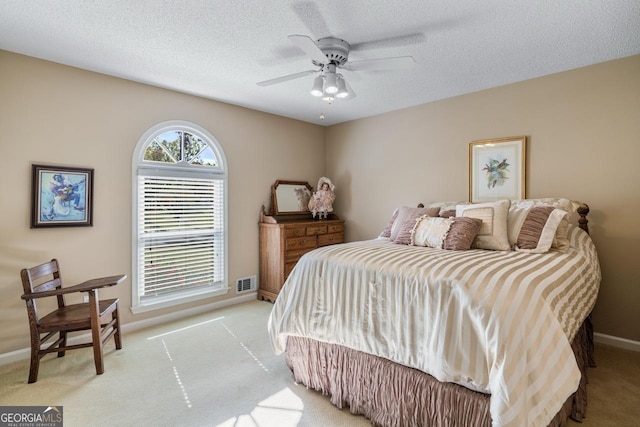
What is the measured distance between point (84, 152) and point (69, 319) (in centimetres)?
155

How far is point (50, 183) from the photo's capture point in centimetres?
276

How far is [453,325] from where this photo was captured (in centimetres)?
150

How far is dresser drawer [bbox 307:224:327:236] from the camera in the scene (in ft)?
14.1

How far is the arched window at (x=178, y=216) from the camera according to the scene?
333 cm

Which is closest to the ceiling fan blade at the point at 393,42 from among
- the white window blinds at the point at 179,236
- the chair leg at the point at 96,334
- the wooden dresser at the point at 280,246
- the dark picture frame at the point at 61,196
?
the wooden dresser at the point at 280,246

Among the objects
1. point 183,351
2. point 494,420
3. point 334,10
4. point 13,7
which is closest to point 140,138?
point 13,7

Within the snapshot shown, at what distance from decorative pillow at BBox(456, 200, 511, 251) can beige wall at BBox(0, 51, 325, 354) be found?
284cm

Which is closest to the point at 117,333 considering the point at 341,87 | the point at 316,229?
the point at 316,229

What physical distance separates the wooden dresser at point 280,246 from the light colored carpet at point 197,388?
3.67ft

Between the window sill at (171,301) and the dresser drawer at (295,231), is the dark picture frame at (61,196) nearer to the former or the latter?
the window sill at (171,301)

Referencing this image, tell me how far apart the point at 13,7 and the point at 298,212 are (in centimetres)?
347

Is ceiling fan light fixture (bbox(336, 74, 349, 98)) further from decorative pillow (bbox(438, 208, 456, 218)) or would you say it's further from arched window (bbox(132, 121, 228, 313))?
arched window (bbox(132, 121, 228, 313))

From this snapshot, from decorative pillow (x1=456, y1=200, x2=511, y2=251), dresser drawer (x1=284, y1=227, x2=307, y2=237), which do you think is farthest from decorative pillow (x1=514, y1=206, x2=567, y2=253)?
dresser drawer (x1=284, y1=227, x2=307, y2=237)

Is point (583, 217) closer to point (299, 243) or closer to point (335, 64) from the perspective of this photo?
point (335, 64)
